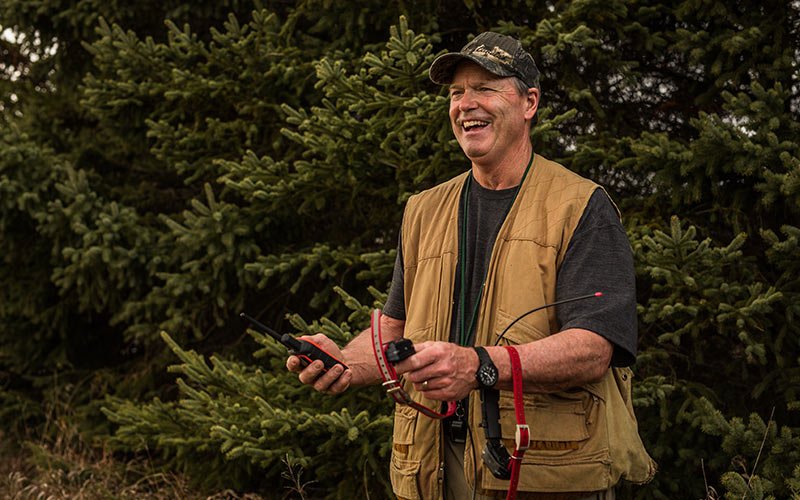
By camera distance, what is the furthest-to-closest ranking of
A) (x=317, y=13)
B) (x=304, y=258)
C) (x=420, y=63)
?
(x=317, y=13)
(x=304, y=258)
(x=420, y=63)

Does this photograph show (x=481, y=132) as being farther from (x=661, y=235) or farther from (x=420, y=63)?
(x=420, y=63)

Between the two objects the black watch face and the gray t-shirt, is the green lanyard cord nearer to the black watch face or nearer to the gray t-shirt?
the gray t-shirt

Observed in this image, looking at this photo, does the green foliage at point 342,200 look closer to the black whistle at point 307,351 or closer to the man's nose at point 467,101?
the man's nose at point 467,101

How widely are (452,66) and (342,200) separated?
119 inches

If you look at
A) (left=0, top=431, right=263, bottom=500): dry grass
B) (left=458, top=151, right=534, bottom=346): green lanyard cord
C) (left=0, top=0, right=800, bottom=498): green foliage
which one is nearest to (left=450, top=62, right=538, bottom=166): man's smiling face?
(left=458, top=151, right=534, bottom=346): green lanyard cord

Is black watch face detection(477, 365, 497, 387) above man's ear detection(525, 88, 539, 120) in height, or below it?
below

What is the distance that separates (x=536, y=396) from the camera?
8.00ft

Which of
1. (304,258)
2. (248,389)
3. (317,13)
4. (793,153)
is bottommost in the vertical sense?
(248,389)

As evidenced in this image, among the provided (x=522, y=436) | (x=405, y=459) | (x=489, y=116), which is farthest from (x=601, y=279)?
(x=405, y=459)

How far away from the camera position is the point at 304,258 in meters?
5.30

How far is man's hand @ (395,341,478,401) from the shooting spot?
6.73ft

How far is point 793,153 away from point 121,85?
446 cm

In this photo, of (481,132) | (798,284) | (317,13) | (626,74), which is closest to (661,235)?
(798,284)

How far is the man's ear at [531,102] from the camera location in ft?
8.91
